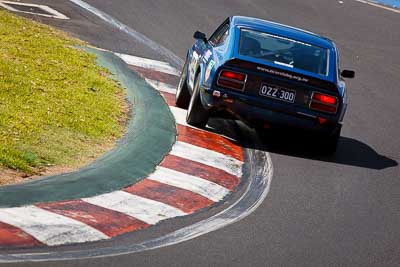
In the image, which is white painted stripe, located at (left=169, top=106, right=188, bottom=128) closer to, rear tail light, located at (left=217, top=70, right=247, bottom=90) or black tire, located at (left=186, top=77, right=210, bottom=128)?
black tire, located at (left=186, top=77, right=210, bottom=128)

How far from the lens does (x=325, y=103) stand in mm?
13156

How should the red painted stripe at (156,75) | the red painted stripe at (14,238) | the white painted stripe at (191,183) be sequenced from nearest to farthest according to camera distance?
1. the red painted stripe at (14,238)
2. the white painted stripe at (191,183)
3. the red painted stripe at (156,75)

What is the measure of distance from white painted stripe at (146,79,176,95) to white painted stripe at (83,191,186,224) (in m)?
6.04

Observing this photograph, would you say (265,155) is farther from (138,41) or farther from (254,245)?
(138,41)

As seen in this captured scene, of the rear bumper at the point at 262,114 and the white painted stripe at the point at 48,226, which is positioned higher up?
the rear bumper at the point at 262,114

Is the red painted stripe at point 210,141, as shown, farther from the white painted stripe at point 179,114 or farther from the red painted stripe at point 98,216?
the red painted stripe at point 98,216

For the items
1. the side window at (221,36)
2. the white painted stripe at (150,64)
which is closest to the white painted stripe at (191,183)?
the side window at (221,36)

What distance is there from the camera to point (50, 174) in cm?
1040

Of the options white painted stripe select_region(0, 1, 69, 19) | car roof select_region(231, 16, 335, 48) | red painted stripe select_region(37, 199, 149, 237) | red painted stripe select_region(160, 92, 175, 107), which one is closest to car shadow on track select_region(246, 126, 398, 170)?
car roof select_region(231, 16, 335, 48)

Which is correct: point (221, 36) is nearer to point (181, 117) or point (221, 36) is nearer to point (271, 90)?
point (181, 117)

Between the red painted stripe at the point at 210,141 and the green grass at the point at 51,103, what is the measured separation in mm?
699

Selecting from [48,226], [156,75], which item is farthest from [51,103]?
[48,226]

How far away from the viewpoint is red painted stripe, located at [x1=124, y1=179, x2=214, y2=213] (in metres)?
10.0

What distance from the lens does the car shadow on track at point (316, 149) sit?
Result: 13.2 m
